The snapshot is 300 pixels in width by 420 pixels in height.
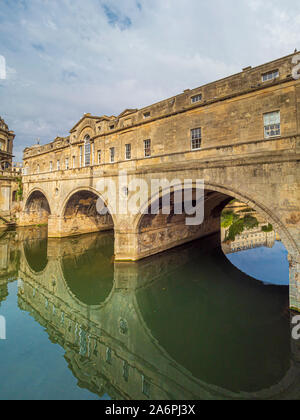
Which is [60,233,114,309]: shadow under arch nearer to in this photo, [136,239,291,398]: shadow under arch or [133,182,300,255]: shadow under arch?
[136,239,291,398]: shadow under arch

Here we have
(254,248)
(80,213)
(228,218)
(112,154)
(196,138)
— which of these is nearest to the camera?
(196,138)

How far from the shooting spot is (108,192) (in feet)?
48.8

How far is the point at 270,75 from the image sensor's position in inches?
350

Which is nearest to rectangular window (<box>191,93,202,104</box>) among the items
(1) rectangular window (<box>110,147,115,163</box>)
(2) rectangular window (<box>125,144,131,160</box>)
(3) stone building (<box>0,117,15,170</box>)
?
(2) rectangular window (<box>125,144,131,160</box>)

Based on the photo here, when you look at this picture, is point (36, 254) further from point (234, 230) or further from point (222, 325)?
point (234, 230)

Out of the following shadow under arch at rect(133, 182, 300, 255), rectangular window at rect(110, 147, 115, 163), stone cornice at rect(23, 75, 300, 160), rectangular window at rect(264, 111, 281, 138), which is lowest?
shadow under arch at rect(133, 182, 300, 255)

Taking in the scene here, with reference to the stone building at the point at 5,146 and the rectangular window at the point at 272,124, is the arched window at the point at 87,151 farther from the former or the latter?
the stone building at the point at 5,146

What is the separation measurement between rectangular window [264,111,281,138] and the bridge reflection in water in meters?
7.20

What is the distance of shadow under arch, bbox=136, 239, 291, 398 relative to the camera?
18.0 ft

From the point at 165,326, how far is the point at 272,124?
30.1 ft

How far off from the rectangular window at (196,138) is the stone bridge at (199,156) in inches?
2.2

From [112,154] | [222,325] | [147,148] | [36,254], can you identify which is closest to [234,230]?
[147,148]

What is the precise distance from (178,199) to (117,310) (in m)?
7.47

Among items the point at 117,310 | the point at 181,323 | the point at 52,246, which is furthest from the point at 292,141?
the point at 52,246
